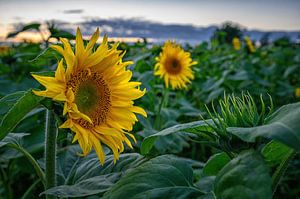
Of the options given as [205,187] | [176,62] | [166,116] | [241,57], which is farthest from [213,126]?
[241,57]

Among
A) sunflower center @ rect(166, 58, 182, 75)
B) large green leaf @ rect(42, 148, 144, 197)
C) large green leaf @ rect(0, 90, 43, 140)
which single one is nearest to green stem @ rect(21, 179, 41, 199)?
large green leaf @ rect(42, 148, 144, 197)

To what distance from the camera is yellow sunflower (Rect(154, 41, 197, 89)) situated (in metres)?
2.39

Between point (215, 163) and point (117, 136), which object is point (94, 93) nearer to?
point (117, 136)

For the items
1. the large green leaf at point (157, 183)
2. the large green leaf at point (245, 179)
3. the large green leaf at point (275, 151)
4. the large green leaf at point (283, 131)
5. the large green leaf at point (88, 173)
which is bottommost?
the large green leaf at point (88, 173)

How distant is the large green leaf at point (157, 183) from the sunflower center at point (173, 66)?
5.59 ft

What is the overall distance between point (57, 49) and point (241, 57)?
3739 mm

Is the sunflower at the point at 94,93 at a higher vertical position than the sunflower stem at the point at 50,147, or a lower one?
higher

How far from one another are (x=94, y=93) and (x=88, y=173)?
18 centimetres

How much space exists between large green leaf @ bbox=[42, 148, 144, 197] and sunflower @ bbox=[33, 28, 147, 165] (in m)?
0.04

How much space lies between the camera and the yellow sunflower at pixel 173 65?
94.1 inches

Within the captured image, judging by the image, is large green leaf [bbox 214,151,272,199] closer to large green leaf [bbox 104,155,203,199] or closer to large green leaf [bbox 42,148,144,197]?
large green leaf [bbox 104,155,203,199]

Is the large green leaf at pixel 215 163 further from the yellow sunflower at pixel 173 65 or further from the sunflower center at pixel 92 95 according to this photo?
the yellow sunflower at pixel 173 65

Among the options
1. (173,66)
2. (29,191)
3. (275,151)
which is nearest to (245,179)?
(275,151)

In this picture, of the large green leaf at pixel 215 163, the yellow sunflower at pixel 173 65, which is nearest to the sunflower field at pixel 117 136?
the large green leaf at pixel 215 163
